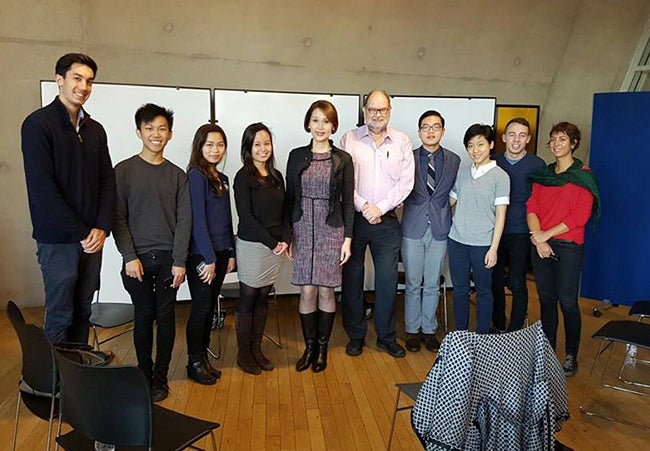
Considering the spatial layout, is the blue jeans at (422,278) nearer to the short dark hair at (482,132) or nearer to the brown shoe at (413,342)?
the brown shoe at (413,342)

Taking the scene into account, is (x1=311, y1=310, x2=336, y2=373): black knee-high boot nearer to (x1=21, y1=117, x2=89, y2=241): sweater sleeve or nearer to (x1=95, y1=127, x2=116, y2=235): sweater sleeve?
(x1=95, y1=127, x2=116, y2=235): sweater sleeve

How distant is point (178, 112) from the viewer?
3.96 m

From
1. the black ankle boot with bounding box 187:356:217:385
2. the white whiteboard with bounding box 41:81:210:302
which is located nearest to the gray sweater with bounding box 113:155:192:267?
the black ankle boot with bounding box 187:356:217:385

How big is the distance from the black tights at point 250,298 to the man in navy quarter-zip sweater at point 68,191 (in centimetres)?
81

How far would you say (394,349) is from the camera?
3.50 metres

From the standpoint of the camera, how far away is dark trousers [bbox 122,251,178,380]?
2.70 metres

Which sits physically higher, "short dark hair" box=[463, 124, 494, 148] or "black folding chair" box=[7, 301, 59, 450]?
"short dark hair" box=[463, 124, 494, 148]

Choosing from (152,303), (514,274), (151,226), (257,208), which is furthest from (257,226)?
(514,274)

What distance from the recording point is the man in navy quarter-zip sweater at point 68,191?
2.34 meters

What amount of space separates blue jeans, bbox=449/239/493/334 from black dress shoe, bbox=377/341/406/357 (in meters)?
0.46

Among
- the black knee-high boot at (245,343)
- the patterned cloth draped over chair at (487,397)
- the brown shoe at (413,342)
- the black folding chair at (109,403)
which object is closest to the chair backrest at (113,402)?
the black folding chair at (109,403)

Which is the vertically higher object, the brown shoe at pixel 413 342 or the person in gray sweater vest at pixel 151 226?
the person in gray sweater vest at pixel 151 226

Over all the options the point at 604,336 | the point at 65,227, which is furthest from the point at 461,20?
the point at 65,227

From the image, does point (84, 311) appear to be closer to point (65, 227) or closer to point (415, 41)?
point (65, 227)
